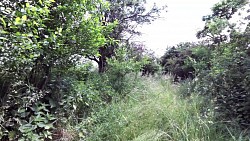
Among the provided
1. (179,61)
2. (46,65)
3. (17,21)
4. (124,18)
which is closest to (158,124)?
(46,65)

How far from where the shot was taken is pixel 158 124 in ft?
7.19

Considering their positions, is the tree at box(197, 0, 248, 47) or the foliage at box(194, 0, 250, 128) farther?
the tree at box(197, 0, 248, 47)

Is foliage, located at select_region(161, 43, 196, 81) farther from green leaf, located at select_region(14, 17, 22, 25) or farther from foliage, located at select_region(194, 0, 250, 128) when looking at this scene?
green leaf, located at select_region(14, 17, 22, 25)

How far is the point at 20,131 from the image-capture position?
1807 millimetres

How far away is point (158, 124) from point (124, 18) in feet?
12.5

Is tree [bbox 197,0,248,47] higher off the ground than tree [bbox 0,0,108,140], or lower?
higher

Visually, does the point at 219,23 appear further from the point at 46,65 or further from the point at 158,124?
the point at 46,65

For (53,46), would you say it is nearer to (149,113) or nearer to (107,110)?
(107,110)

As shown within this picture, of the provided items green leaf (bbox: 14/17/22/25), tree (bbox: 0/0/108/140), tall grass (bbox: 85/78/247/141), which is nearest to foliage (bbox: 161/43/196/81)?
tall grass (bbox: 85/78/247/141)

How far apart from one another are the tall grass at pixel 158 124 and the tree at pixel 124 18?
2.67 meters

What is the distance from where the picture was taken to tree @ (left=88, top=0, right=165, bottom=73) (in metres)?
5.21

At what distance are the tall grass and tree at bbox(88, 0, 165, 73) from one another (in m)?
2.67

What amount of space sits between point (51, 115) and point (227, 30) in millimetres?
4539

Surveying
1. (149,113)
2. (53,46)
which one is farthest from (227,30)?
(53,46)
